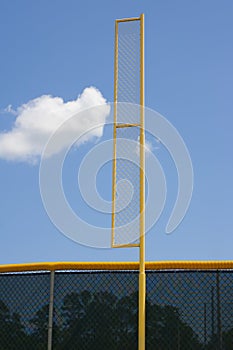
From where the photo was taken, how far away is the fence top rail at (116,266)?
5973mm

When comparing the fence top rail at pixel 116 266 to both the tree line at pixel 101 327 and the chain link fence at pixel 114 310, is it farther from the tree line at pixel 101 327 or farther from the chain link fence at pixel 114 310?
the tree line at pixel 101 327

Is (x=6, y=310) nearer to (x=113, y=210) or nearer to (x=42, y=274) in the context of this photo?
(x=42, y=274)

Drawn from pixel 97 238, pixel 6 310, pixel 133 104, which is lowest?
pixel 6 310

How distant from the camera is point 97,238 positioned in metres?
6.41

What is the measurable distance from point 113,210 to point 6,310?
1.73m

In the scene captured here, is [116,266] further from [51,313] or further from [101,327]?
[51,313]

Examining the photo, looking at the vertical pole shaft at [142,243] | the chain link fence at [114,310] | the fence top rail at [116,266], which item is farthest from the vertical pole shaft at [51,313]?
the vertical pole shaft at [142,243]

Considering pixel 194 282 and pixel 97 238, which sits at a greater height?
pixel 97 238

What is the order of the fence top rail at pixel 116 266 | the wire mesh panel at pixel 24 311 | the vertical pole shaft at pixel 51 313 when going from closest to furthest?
the fence top rail at pixel 116 266, the vertical pole shaft at pixel 51 313, the wire mesh panel at pixel 24 311

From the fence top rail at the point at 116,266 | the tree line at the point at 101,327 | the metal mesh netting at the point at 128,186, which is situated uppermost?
the metal mesh netting at the point at 128,186

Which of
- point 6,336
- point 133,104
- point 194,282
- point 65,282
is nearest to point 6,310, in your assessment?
point 6,336

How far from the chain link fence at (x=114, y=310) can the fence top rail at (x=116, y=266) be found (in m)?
0.05

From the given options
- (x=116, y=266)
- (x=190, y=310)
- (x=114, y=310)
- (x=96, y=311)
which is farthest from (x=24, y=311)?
(x=190, y=310)

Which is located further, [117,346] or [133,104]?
[133,104]
